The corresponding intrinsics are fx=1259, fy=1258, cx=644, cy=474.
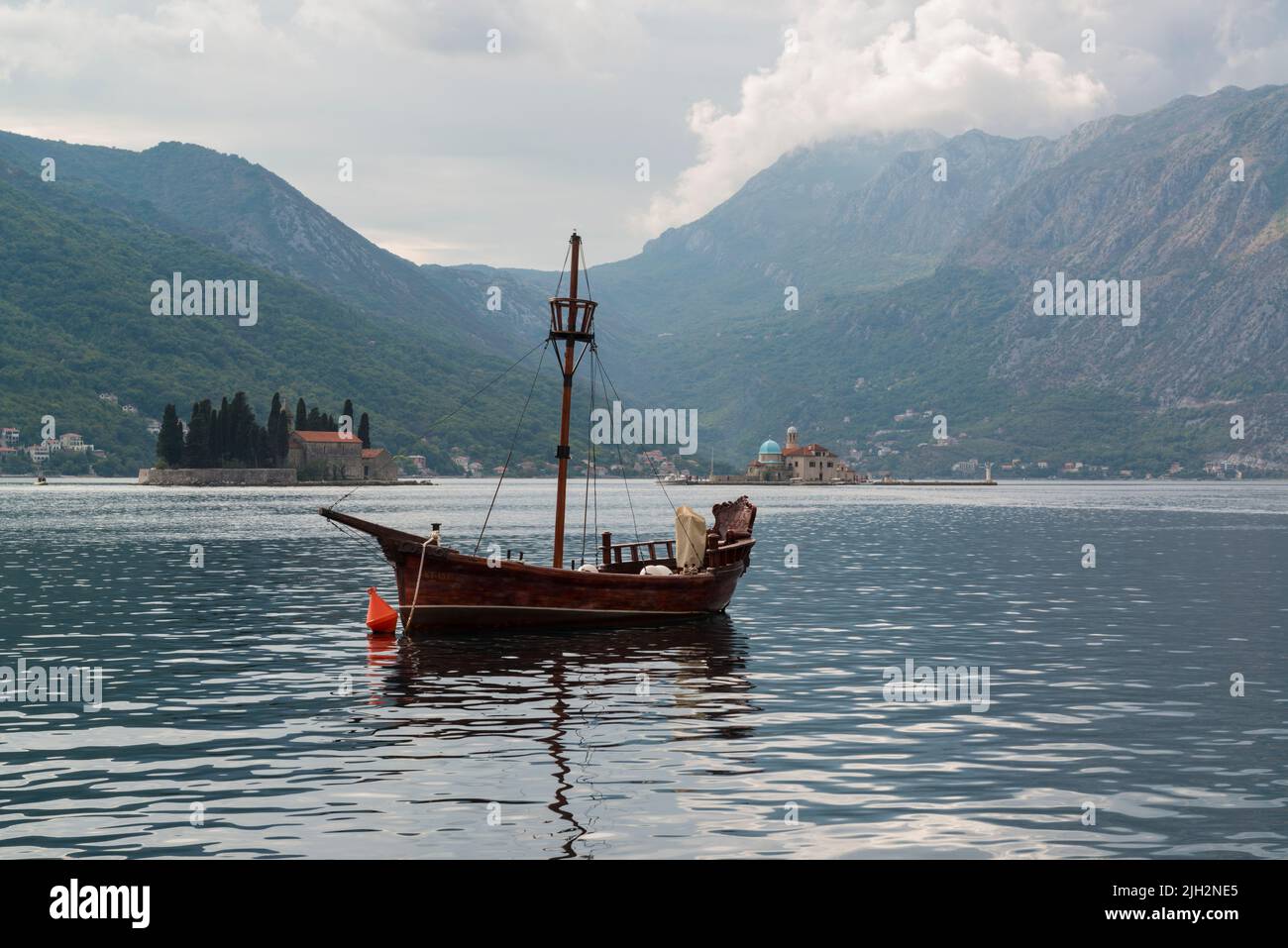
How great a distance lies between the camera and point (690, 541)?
45250mm

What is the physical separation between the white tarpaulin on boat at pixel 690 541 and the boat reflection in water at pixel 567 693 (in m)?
3.29

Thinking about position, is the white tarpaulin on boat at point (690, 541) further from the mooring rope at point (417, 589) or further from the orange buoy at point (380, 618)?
the orange buoy at point (380, 618)

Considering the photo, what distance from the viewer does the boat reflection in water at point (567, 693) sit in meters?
22.5

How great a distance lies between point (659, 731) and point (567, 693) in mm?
4889

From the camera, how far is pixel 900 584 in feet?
199

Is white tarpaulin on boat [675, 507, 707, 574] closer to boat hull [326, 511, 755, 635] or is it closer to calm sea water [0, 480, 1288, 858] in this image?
calm sea water [0, 480, 1288, 858]

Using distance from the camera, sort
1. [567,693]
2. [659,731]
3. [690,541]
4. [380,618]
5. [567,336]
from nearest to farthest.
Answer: [659,731] → [567,693] → [380,618] → [567,336] → [690,541]

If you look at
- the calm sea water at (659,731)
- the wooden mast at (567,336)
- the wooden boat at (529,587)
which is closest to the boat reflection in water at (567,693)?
the calm sea water at (659,731)

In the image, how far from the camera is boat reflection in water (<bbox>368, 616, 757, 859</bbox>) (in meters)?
22.5

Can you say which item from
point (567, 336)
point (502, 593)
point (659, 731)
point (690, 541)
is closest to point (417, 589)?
point (502, 593)

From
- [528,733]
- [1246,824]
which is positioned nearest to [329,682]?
[528,733]

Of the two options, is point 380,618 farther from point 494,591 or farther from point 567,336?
point 567,336

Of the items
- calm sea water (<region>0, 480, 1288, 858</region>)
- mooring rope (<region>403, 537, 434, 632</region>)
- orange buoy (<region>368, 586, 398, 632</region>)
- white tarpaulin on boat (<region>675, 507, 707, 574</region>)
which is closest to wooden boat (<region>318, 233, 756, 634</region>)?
mooring rope (<region>403, 537, 434, 632</region>)

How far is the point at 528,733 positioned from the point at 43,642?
2058 cm
